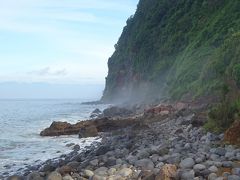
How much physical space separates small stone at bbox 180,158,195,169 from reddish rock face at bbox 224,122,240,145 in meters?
2.36

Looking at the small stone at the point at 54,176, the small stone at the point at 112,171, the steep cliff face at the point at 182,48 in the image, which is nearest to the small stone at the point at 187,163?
the small stone at the point at 112,171

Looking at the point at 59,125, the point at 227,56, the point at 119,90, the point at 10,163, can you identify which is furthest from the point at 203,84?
the point at 119,90

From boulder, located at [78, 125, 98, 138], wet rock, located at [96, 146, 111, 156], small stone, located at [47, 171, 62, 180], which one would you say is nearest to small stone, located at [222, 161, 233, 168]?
small stone, located at [47, 171, 62, 180]

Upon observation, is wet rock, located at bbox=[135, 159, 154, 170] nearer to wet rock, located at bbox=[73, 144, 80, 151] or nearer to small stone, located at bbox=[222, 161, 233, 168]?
small stone, located at bbox=[222, 161, 233, 168]

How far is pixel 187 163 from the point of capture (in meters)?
13.1

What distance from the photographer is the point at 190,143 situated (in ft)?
54.9

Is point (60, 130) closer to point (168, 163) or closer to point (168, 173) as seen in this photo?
point (168, 163)

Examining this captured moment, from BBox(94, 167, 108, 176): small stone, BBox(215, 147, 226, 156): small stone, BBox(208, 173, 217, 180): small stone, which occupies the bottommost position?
BBox(94, 167, 108, 176): small stone

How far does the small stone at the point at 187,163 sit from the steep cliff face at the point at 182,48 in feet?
32.8

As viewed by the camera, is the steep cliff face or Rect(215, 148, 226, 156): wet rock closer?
Rect(215, 148, 226, 156): wet rock

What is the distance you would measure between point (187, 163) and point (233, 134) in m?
2.89

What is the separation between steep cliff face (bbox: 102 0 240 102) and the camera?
31.4 meters

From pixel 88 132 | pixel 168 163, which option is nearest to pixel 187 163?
pixel 168 163

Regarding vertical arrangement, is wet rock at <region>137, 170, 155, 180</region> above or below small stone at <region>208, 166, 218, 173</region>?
below
